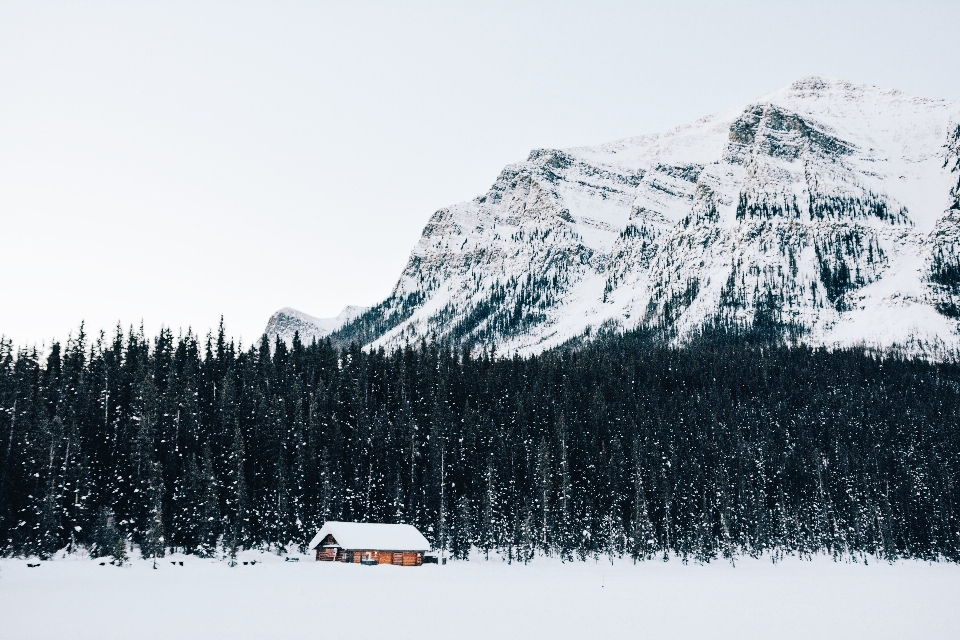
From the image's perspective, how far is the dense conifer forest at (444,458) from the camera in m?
82.4

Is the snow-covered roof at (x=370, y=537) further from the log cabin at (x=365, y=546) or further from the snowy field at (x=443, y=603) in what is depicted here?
the snowy field at (x=443, y=603)

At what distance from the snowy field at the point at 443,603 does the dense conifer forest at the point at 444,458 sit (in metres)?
10.1

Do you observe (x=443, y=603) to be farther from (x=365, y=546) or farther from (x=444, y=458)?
(x=444, y=458)

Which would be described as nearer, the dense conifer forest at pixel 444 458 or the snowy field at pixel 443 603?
the snowy field at pixel 443 603

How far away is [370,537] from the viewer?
85375mm

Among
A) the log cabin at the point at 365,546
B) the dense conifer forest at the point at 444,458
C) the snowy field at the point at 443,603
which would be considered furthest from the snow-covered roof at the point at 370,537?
the dense conifer forest at the point at 444,458

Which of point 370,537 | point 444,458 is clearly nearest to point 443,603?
point 370,537

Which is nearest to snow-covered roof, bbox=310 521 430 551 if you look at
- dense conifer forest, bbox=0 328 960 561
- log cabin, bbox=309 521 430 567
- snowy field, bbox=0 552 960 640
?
log cabin, bbox=309 521 430 567

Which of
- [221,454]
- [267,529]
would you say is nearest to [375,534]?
[267,529]

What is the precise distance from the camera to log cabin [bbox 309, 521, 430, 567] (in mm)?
84062

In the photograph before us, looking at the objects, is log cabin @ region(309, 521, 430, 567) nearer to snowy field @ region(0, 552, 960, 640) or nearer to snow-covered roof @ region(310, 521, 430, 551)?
snow-covered roof @ region(310, 521, 430, 551)

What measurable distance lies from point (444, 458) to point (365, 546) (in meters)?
25.8

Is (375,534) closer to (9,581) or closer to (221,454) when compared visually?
(221,454)

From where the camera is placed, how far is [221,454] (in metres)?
92.7
